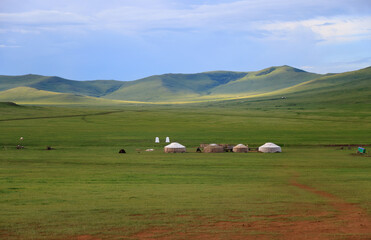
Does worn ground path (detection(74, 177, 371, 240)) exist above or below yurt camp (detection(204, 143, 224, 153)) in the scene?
above

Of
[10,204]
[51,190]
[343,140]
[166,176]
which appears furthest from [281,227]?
[343,140]

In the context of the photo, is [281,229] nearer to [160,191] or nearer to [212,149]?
[160,191]

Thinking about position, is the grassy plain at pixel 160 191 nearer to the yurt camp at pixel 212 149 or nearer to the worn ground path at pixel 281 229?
the worn ground path at pixel 281 229

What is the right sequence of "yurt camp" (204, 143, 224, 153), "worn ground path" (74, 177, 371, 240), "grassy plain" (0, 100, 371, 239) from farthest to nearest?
"yurt camp" (204, 143, 224, 153) < "grassy plain" (0, 100, 371, 239) < "worn ground path" (74, 177, 371, 240)

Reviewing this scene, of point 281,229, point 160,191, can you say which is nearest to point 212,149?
point 160,191

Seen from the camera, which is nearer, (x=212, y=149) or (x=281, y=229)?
(x=281, y=229)

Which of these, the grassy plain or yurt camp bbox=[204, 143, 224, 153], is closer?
the grassy plain

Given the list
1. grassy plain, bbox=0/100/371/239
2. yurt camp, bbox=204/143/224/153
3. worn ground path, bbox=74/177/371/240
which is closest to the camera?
worn ground path, bbox=74/177/371/240

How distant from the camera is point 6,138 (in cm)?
7544

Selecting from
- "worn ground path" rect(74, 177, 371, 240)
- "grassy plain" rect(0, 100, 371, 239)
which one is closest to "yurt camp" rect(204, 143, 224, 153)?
"grassy plain" rect(0, 100, 371, 239)

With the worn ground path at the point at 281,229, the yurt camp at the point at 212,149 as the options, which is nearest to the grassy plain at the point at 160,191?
the worn ground path at the point at 281,229

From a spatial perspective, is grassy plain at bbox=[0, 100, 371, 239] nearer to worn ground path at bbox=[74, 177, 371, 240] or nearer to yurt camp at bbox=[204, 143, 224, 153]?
worn ground path at bbox=[74, 177, 371, 240]

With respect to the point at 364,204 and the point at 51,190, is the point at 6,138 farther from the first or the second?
the point at 364,204

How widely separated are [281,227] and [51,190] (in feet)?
44.4
